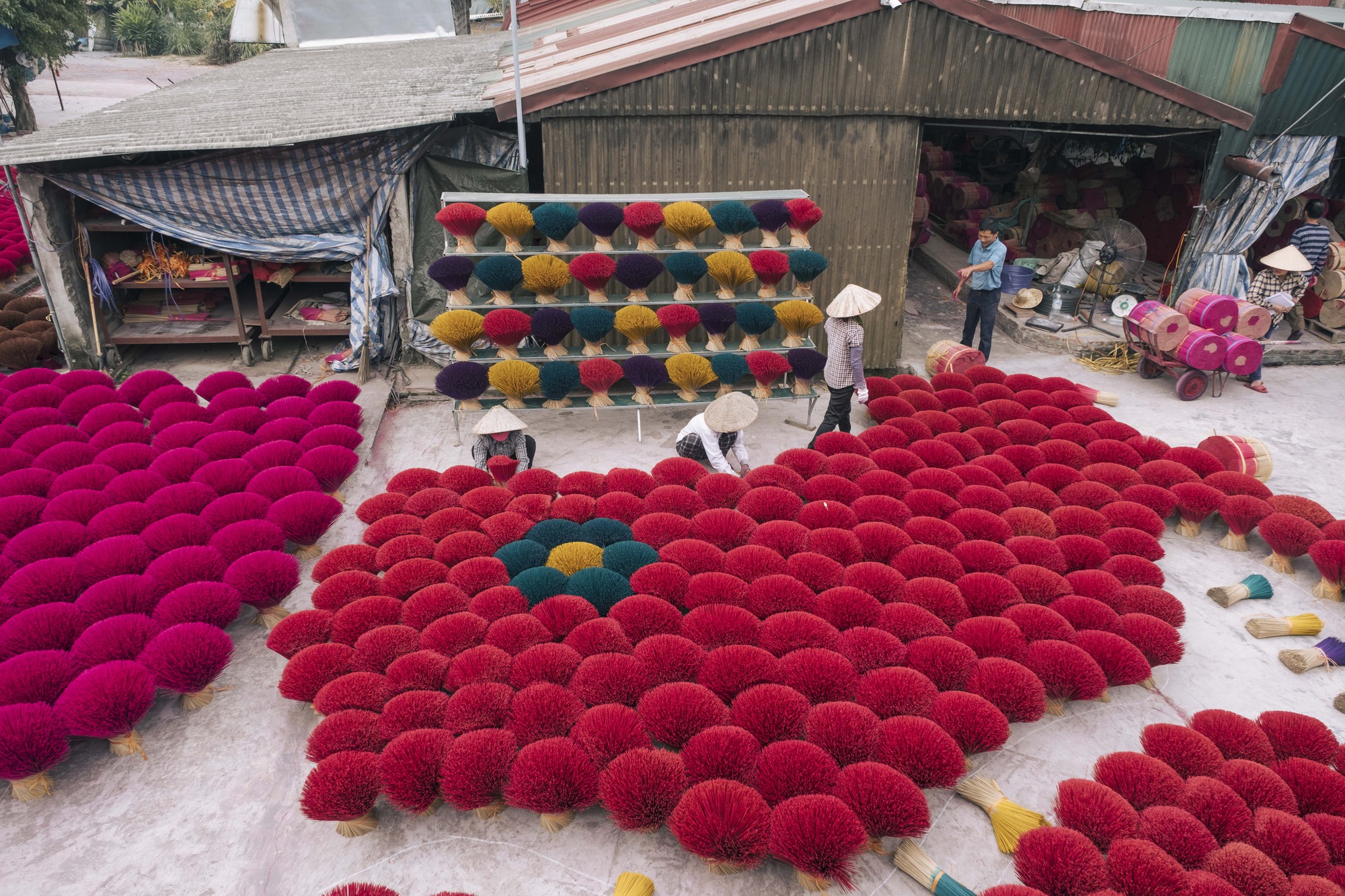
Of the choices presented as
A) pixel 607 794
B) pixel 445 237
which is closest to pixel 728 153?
pixel 445 237

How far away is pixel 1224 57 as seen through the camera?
344 inches

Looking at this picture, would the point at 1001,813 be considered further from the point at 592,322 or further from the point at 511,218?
the point at 511,218

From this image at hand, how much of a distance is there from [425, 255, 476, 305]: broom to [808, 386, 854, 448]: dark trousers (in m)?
2.97

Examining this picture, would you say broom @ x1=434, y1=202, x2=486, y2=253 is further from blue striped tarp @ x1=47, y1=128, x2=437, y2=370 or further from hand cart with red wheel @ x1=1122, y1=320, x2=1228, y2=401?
hand cart with red wheel @ x1=1122, y1=320, x2=1228, y2=401

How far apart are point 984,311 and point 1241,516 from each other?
3.26m

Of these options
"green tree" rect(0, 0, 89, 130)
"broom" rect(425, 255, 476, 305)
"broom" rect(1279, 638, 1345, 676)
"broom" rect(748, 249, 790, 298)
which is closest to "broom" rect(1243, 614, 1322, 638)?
"broom" rect(1279, 638, 1345, 676)

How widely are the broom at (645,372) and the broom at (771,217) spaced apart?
4.77 ft

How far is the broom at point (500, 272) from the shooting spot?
20.5 ft

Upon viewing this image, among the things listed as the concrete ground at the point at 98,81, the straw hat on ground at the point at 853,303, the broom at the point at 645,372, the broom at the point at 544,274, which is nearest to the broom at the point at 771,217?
the straw hat on ground at the point at 853,303

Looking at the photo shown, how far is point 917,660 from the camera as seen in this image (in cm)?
372

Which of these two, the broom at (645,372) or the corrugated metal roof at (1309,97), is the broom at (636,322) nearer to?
the broom at (645,372)

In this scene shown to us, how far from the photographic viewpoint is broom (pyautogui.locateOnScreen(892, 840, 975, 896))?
9.86 feet

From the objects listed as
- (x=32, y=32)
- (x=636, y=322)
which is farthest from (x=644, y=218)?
(x=32, y=32)

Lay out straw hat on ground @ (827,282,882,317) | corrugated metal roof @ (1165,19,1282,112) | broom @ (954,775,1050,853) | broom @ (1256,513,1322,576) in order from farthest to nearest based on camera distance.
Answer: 1. corrugated metal roof @ (1165,19,1282,112)
2. straw hat on ground @ (827,282,882,317)
3. broom @ (1256,513,1322,576)
4. broom @ (954,775,1050,853)
